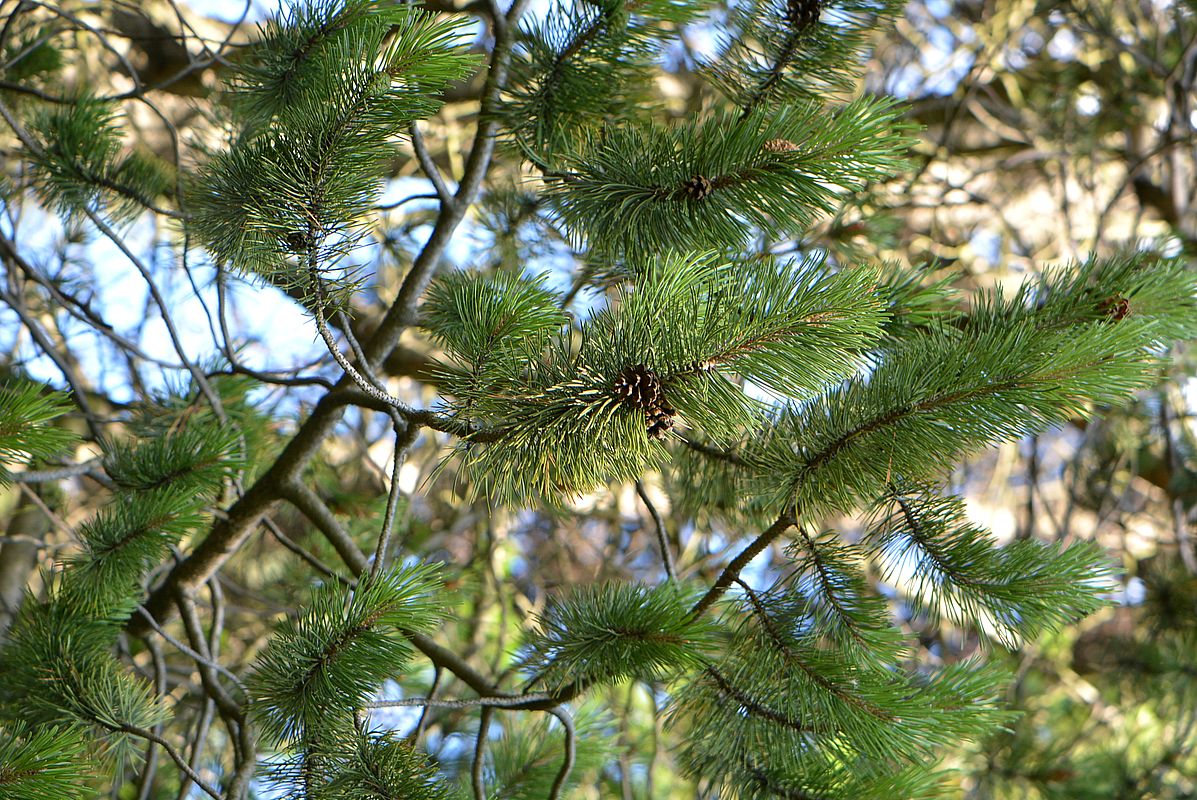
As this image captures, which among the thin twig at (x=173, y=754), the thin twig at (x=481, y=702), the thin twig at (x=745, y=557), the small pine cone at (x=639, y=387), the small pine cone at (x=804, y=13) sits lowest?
the thin twig at (x=173, y=754)

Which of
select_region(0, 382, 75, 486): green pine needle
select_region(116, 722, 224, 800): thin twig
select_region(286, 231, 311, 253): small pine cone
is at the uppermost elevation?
select_region(286, 231, 311, 253): small pine cone

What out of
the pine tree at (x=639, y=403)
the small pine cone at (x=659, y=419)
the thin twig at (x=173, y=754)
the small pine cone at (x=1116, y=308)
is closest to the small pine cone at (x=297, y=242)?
the pine tree at (x=639, y=403)

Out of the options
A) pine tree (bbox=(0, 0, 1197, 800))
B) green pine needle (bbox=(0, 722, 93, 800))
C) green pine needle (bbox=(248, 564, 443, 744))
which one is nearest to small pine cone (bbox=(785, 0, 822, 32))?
pine tree (bbox=(0, 0, 1197, 800))

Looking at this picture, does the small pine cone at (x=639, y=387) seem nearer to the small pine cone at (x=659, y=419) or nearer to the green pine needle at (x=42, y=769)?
the small pine cone at (x=659, y=419)

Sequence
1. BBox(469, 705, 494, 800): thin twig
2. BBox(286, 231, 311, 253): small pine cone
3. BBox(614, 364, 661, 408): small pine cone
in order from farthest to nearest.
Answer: BBox(469, 705, 494, 800): thin twig → BBox(286, 231, 311, 253): small pine cone → BBox(614, 364, 661, 408): small pine cone

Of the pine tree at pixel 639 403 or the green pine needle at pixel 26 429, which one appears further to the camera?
the green pine needle at pixel 26 429

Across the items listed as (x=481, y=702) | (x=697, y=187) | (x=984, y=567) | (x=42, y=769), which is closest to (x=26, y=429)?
(x=42, y=769)

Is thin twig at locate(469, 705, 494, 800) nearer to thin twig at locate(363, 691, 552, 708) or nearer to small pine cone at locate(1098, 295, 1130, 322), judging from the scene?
thin twig at locate(363, 691, 552, 708)

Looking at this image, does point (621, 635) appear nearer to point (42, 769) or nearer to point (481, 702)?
point (481, 702)
